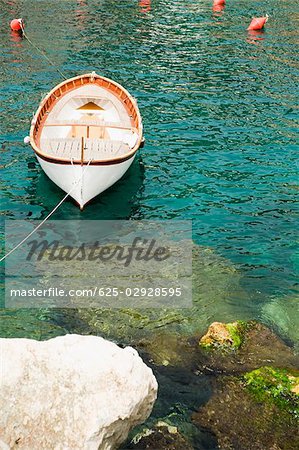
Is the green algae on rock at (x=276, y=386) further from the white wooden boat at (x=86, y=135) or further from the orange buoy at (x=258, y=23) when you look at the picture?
the orange buoy at (x=258, y=23)

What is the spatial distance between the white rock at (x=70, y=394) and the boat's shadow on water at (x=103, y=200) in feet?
28.3

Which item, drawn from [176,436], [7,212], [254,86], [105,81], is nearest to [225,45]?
[254,86]

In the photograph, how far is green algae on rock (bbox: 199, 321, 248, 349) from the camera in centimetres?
1170

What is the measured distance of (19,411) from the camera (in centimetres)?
764

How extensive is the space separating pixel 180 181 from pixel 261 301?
6.89 m

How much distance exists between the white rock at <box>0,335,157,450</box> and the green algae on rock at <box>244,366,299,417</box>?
107 inches

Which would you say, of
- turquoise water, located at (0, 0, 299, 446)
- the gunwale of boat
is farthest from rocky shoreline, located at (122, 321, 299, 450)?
the gunwale of boat

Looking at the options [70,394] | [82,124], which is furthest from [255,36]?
Answer: [70,394]

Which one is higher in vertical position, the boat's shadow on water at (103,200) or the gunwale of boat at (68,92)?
the gunwale of boat at (68,92)

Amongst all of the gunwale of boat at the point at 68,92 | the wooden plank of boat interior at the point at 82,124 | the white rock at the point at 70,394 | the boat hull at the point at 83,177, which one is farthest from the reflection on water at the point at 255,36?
the white rock at the point at 70,394

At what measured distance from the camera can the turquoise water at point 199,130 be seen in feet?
51.3

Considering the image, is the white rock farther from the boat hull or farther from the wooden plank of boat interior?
the wooden plank of boat interior

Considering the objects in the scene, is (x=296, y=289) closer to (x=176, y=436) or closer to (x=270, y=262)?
(x=270, y=262)

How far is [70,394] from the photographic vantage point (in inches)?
311
